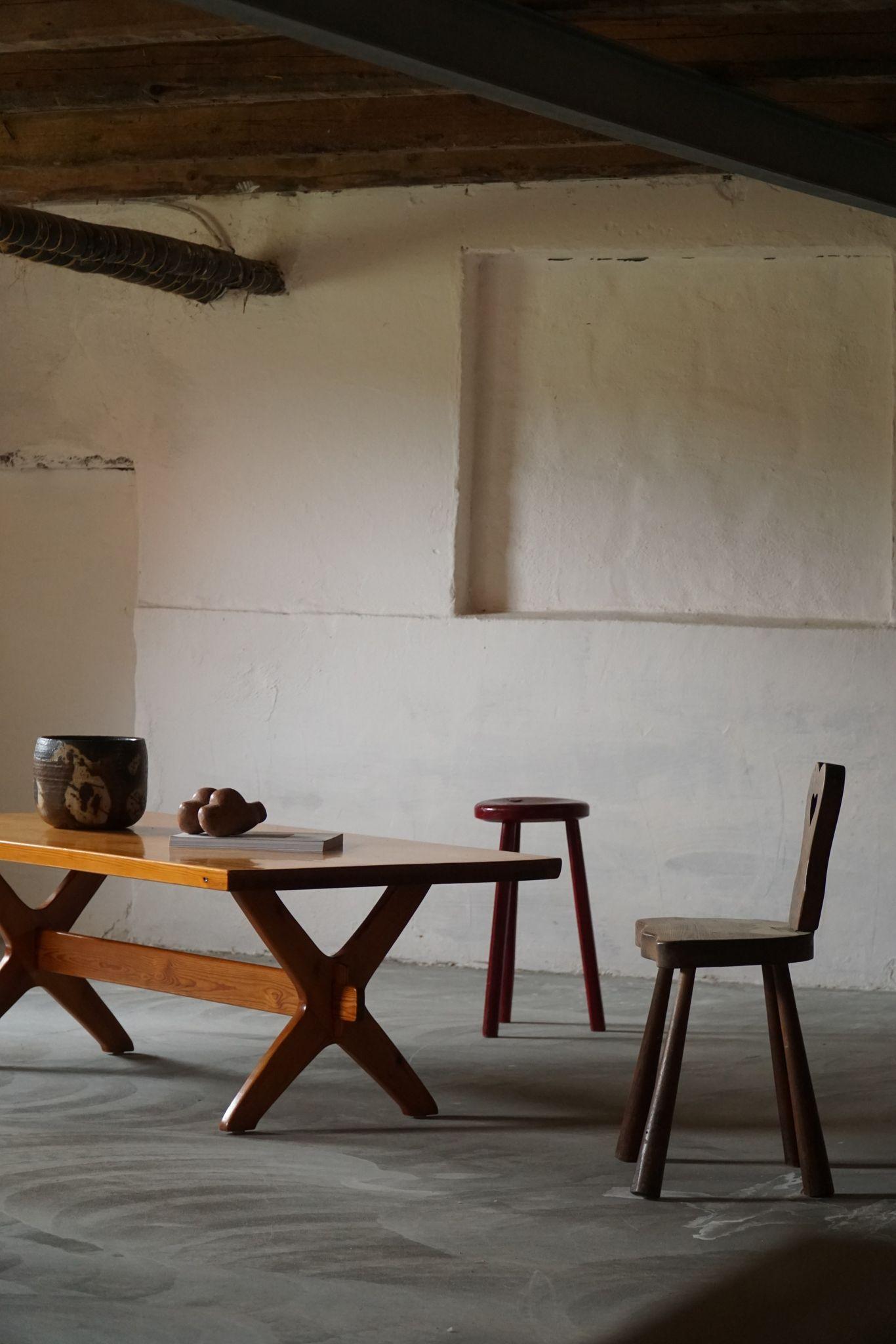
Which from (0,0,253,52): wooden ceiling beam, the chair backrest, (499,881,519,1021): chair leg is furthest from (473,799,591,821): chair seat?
(0,0,253,52): wooden ceiling beam

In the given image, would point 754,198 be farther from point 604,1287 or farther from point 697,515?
point 604,1287

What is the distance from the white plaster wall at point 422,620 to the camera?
5.59m

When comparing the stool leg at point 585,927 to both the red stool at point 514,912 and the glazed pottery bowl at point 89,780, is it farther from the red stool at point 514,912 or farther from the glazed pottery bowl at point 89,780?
the glazed pottery bowl at point 89,780

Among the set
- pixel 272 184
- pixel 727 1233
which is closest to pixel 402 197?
pixel 272 184

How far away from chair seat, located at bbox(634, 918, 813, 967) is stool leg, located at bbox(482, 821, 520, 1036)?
1273 mm

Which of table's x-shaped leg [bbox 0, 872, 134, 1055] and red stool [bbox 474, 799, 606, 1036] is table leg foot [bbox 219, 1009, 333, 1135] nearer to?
table's x-shaped leg [bbox 0, 872, 134, 1055]

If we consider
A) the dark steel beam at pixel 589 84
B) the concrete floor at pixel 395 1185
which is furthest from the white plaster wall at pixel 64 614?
the dark steel beam at pixel 589 84

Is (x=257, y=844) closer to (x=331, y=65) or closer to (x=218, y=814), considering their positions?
(x=218, y=814)

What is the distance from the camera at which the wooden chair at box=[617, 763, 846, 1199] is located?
3189 mm

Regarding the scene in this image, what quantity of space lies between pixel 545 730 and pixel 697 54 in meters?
2.46

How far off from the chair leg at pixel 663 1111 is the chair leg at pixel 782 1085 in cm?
26

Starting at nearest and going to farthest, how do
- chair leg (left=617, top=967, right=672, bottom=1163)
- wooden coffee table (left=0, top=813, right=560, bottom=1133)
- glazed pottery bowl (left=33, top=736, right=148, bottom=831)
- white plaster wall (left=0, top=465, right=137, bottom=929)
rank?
chair leg (left=617, top=967, right=672, bottom=1163) → wooden coffee table (left=0, top=813, right=560, bottom=1133) → glazed pottery bowl (left=33, top=736, right=148, bottom=831) → white plaster wall (left=0, top=465, right=137, bottom=929)

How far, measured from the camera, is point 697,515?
19.0 ft

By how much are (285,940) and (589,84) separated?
217 cm
